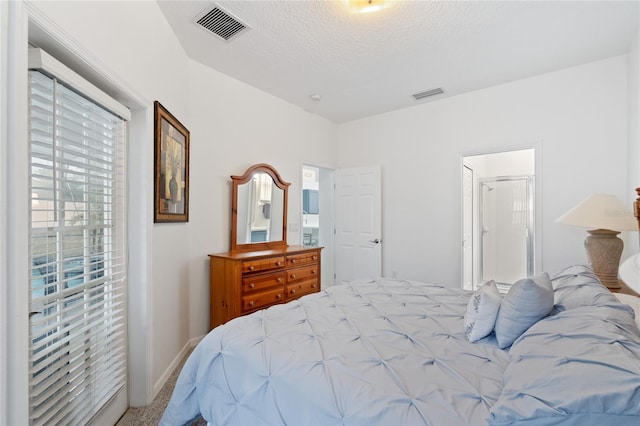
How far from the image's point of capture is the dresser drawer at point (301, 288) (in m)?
3.34

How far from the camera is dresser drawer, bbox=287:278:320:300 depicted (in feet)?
11.0

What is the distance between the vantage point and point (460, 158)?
12.6ft

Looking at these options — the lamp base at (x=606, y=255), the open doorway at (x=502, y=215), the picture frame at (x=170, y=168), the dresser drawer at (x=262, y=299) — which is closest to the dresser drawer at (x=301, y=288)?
the dresser drawer at (x=262, y=299)

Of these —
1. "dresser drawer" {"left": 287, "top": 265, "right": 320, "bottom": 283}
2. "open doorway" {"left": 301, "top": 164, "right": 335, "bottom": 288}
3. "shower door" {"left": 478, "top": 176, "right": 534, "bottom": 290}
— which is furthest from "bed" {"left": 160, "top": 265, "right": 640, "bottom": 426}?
"shower door" {"left": 478, "top": 176, "right": 534, "bottom": 290}

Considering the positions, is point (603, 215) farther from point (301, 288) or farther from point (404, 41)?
point (301, 288)

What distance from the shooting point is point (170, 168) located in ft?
7.85

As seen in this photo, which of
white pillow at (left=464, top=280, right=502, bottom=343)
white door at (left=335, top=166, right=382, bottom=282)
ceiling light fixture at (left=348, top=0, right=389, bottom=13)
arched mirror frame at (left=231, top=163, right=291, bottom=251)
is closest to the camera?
white pillow at (left=464, top=280, right=502, bottom=343)

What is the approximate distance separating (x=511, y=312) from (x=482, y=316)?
0.13 metres

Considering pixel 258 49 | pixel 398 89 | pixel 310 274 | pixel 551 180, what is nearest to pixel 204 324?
pixel 310 274

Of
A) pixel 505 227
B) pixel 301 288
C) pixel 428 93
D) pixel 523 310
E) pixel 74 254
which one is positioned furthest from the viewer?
pixel 505 227

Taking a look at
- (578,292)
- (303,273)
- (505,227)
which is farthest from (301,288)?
(505,227)

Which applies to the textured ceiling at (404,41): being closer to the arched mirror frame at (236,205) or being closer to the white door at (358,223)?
the arched mirror frame at (236,205)

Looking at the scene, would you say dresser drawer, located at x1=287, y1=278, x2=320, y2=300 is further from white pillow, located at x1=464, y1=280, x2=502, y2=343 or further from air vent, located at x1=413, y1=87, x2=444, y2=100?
air vent, located at x1=413, y1=87, x2=444, y2=100

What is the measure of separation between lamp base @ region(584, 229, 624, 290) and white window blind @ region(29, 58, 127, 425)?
347 centimetres
